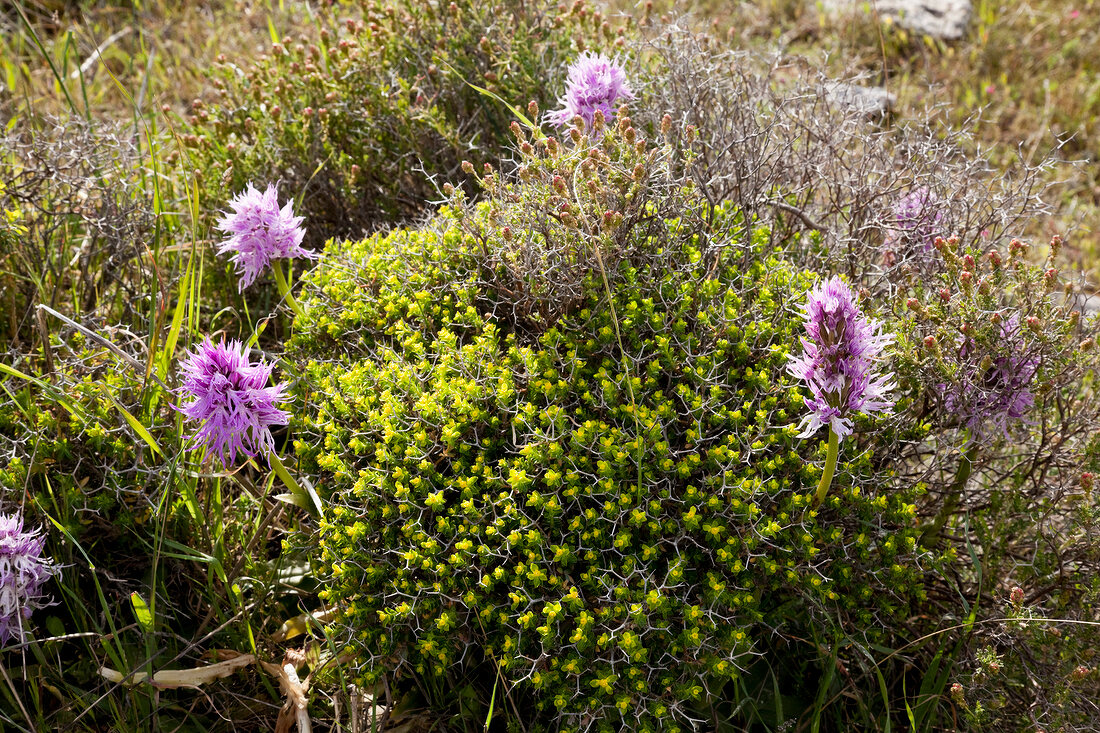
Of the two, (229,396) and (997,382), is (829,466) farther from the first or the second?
(229,396)

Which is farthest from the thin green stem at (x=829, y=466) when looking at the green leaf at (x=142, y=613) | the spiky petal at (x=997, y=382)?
the green leaf at (x=142, y=613)

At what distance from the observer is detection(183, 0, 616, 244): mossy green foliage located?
3.28 m

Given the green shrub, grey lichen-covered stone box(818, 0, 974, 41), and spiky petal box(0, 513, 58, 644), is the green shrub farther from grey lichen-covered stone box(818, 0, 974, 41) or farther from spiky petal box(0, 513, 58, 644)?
grey lichen-covered stone box(818, 0, 974, 41)

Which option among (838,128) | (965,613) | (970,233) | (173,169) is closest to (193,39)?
(173,169)

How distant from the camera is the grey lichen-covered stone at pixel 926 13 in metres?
5.54

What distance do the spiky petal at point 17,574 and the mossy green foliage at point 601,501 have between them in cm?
70

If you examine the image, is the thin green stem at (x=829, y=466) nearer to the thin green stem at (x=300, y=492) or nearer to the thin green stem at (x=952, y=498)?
the thin green stem at (x=952, y=498)

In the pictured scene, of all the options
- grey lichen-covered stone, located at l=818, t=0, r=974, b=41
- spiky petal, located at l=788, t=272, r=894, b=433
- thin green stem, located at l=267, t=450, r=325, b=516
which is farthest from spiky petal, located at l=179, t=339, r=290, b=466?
grey lichen-covered stone, located at l=818, t=0, r=974, b=41

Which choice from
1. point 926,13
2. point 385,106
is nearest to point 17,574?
point 385,106

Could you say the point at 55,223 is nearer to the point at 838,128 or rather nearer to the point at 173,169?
the point at 173,169

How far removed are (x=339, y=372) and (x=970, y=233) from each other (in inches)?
86.4

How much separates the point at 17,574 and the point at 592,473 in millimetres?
1471

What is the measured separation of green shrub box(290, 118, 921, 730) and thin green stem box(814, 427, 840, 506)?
4cm

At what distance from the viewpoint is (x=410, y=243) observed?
265 cm
